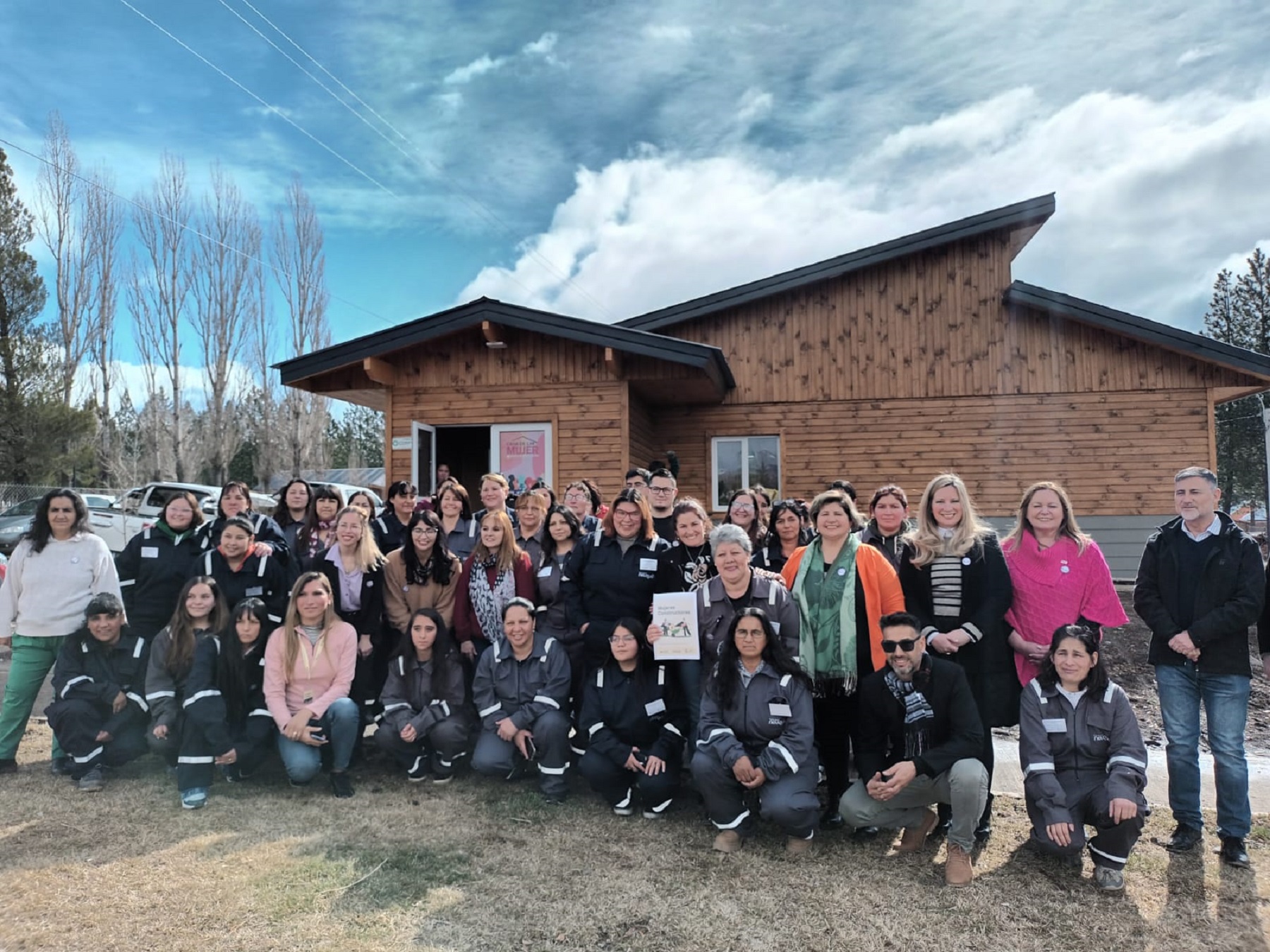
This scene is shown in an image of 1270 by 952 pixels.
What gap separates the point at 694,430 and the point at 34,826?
31.7ft

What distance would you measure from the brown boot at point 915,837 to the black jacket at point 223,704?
362 cm

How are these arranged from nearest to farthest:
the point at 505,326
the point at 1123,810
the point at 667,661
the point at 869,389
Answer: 1. the point at 1123,810
2. the point at 667,661
3. the point at 505,326
4. the point at 869,389

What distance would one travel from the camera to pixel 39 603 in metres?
5.05

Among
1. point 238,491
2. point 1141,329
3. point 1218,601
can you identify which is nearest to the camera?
point 1218,601

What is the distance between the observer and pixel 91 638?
506 cm

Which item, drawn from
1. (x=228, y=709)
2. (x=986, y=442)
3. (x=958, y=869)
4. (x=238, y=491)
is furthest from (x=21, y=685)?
(x=986, y=442)

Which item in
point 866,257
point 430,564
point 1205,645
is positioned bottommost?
point 1205,645

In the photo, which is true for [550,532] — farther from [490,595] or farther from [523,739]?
[523,739]

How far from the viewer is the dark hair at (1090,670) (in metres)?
3.67

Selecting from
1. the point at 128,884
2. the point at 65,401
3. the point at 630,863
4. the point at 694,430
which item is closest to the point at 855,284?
the point at 694,430

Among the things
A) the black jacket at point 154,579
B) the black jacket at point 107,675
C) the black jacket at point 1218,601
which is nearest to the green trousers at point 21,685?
the black jacket at point 107,675

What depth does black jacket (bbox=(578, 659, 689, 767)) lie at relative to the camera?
436cm

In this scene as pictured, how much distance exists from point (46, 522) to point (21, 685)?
105 cm

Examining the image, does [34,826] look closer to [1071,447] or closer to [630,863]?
[630,863]
